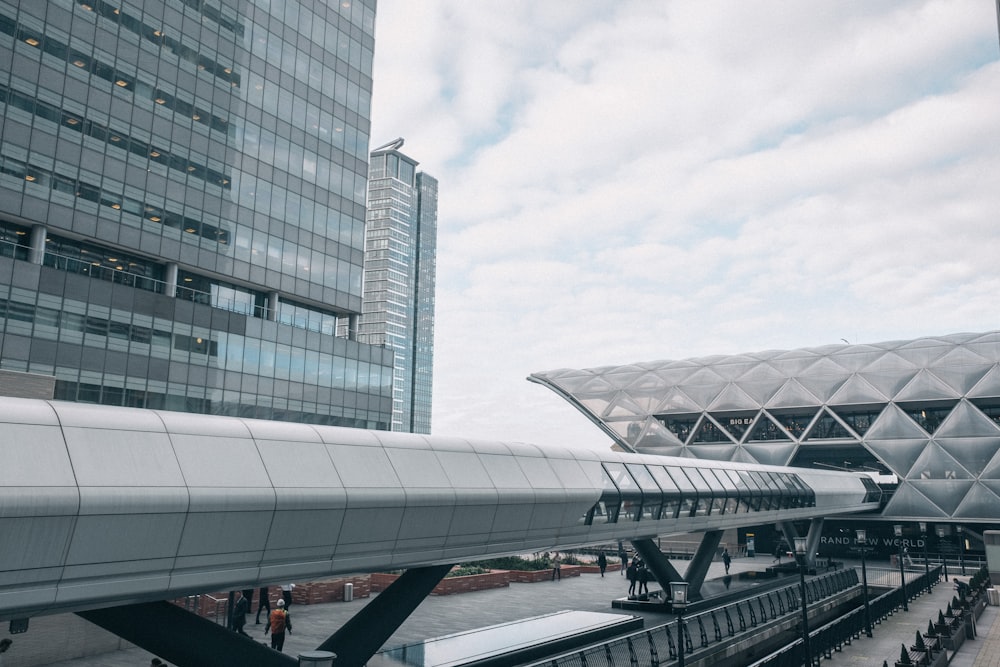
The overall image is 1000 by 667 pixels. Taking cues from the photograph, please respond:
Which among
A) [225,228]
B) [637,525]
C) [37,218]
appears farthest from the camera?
[225,228]

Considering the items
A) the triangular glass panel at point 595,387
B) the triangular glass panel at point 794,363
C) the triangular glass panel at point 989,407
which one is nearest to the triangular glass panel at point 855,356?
the triangular glass panel at point 794,363

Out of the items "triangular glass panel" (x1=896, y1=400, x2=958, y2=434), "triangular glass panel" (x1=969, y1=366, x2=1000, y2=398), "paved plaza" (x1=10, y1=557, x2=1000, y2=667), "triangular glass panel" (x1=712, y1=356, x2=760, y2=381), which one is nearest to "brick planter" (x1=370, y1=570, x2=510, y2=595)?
"paved plaza" (x1=10, y1=557, x2=1000, y2=667)

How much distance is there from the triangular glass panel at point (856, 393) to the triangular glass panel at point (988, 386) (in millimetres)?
6507

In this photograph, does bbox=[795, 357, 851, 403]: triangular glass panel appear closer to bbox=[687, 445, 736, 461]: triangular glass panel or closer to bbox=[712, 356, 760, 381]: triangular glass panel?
bbox=[712, 356, 760, 381]: triangular glass panel

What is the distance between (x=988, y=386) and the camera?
60719mm

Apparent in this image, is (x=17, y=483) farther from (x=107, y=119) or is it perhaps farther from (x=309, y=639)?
(x=107, y=119)

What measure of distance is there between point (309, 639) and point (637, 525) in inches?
399

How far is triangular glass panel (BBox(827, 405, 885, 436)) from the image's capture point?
67.0 metres

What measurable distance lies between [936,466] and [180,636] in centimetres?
6387

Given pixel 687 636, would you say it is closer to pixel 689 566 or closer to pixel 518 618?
pixel 518 618

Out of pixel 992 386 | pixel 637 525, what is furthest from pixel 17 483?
pixel 992 386

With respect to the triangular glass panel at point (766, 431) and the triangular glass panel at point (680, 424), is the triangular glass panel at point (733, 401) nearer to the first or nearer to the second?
the triangular glass panel at point (766, 431)

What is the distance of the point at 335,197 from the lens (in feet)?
198

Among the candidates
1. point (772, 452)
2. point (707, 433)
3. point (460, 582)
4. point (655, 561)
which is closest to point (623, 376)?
point (707, 433)
